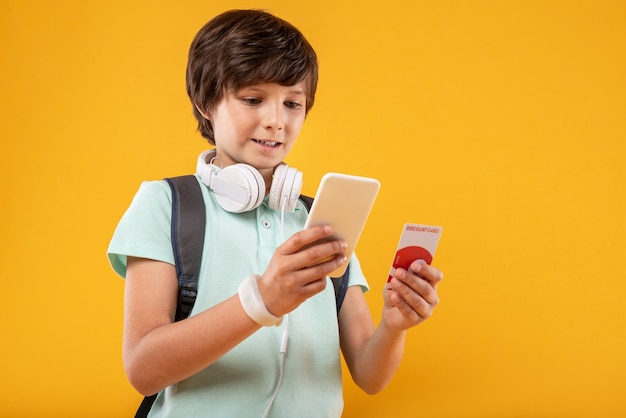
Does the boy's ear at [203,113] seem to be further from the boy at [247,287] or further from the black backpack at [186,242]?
the black backpack at [186,242]

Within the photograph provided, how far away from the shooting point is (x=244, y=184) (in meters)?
1.32

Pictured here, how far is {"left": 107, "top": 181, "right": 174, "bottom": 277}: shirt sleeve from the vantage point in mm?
1231

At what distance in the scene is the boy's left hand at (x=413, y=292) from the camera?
1.23 meters

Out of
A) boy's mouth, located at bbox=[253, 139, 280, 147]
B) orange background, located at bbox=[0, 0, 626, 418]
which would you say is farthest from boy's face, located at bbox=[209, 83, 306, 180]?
orange background, located at bbox=[0, 0, 626, 418]

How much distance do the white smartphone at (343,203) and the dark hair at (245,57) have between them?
0.37 meters

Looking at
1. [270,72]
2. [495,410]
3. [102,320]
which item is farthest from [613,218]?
[102,320]

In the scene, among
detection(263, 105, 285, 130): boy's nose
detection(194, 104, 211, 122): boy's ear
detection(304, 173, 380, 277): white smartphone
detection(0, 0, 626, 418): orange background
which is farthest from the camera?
detection(0, 0, 626, 418): orange background

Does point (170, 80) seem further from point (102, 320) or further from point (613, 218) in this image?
point (613, 218)

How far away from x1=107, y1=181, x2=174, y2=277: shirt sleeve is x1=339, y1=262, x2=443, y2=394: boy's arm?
1.31ft

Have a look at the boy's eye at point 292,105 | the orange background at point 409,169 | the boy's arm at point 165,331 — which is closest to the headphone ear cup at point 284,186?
the boy's eye at point 292,105

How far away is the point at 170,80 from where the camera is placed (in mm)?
2170

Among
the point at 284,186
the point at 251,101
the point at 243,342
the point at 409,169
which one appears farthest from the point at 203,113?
the point at 409,169

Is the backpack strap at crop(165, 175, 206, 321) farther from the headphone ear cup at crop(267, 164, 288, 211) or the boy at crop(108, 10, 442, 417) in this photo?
the headphone ear cup at crop(267, 164, 288, 211)

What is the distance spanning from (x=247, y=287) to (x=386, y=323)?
1.16 ft
